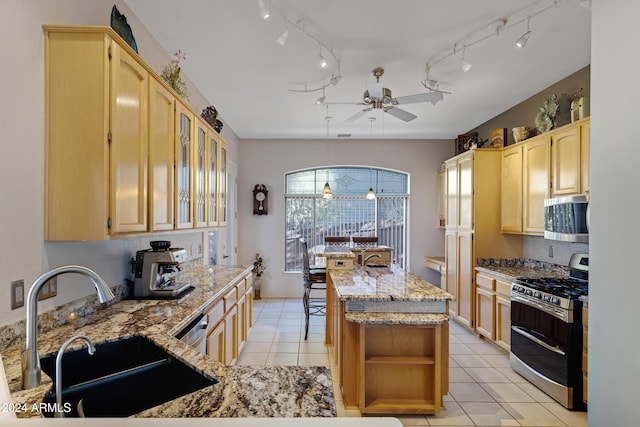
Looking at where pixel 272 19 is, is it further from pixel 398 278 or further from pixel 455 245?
pixel 455 245

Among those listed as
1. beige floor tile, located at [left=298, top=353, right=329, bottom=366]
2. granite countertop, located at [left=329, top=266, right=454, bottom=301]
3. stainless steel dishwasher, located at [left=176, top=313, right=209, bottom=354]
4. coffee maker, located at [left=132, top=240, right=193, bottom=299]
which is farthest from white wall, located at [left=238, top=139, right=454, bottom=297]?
stainless steel dishwasher, located at [left=176, top=313, right=209, bottom=354]

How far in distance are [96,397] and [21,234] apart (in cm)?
78

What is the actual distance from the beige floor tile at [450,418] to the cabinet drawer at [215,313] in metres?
1.72

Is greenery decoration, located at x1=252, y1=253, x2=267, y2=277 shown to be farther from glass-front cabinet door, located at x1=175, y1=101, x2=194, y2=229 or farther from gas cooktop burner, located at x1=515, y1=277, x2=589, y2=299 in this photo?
gas cooktop burner, located at x1=515, y1=277, x2=589, y2=299

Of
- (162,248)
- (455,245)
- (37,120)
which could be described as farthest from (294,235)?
(37,120)

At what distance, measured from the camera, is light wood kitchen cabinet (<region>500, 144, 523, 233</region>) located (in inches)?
144

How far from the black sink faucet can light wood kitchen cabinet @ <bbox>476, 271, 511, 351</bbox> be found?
350cm

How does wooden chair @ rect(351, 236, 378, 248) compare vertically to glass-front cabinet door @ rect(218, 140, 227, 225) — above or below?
below

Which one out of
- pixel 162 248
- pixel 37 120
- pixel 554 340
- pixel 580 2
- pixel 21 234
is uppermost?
pixel 580 2

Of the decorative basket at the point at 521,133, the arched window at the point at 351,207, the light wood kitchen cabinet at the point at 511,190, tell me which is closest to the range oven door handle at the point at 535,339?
the light wood kitchen cabinet at the point at 511,190

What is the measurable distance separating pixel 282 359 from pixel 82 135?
2708mm

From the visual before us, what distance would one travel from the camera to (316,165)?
229 inches

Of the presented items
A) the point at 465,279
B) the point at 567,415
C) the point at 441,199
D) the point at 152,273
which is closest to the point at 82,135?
the point at 152,273

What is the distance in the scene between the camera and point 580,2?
Answer: 2.10m
